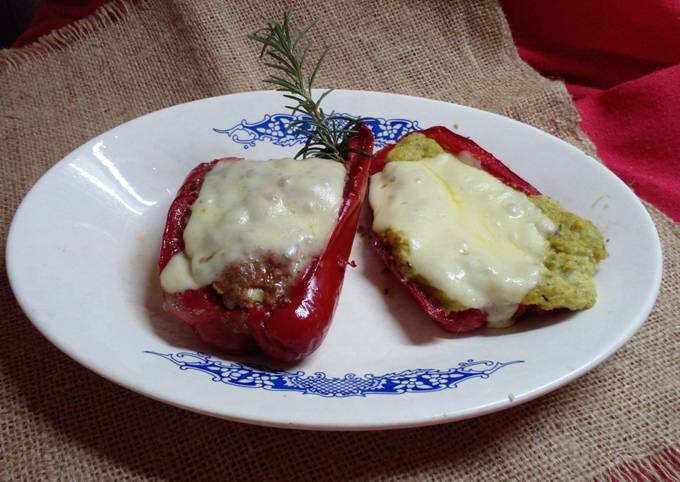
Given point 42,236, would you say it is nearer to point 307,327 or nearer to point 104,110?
point 307,327

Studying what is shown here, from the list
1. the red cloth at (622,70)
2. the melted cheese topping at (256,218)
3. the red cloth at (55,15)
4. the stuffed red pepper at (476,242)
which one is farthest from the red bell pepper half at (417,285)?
the red cloth at (55,15)

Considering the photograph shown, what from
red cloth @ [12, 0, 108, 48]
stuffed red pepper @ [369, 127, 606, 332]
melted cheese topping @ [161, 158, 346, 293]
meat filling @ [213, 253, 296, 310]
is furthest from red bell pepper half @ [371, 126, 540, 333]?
red cloth @ [12, 0, 108, 48]

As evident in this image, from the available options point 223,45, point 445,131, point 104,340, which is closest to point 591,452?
point 445,131

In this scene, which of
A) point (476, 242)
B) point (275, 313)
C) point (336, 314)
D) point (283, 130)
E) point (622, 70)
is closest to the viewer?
point (275, 313)

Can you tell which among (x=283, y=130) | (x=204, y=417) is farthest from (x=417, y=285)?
(x=283, y=130)

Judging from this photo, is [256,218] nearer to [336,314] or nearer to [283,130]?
[336,314]

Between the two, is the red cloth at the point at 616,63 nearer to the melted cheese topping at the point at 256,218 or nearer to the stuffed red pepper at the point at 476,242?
the stuffed red pepper at the point at 476,242
